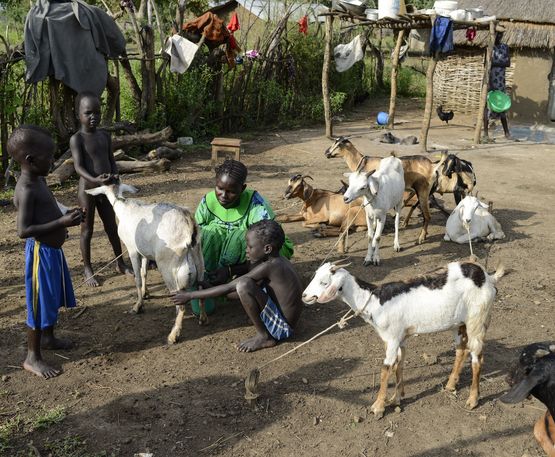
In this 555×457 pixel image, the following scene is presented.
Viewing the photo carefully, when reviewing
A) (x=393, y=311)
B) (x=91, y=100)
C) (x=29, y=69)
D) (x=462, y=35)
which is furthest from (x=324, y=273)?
(x=462, y=35)

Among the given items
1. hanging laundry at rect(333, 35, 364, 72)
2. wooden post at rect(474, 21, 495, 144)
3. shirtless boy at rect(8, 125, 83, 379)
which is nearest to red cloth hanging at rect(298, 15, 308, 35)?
hanging laundry at rect(333, 35, 364, 72)

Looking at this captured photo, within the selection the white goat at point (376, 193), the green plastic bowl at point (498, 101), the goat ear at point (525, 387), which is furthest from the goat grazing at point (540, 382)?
the green plastic bowl at point (498, 101)

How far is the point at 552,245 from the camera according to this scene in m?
6.89

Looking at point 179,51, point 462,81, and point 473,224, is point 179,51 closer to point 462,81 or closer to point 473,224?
point 473,224

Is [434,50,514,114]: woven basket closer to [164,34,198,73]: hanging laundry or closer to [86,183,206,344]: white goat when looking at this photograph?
[164,34,198,73]: hanging laundry

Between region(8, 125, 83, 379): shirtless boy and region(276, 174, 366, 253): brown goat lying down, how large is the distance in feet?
12.1

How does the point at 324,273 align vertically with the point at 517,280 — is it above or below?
above

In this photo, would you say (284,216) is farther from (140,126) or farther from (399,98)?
(399,98)

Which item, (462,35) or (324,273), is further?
(462,35)

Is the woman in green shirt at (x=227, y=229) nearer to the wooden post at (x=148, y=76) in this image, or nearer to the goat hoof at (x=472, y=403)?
the goat hoof at (x=472, y=403)

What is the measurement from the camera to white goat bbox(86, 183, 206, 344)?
437 centimetres

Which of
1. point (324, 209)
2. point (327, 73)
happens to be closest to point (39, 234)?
point (324, 209)

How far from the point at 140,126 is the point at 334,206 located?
205 inches

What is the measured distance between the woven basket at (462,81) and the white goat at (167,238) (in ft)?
44.5
